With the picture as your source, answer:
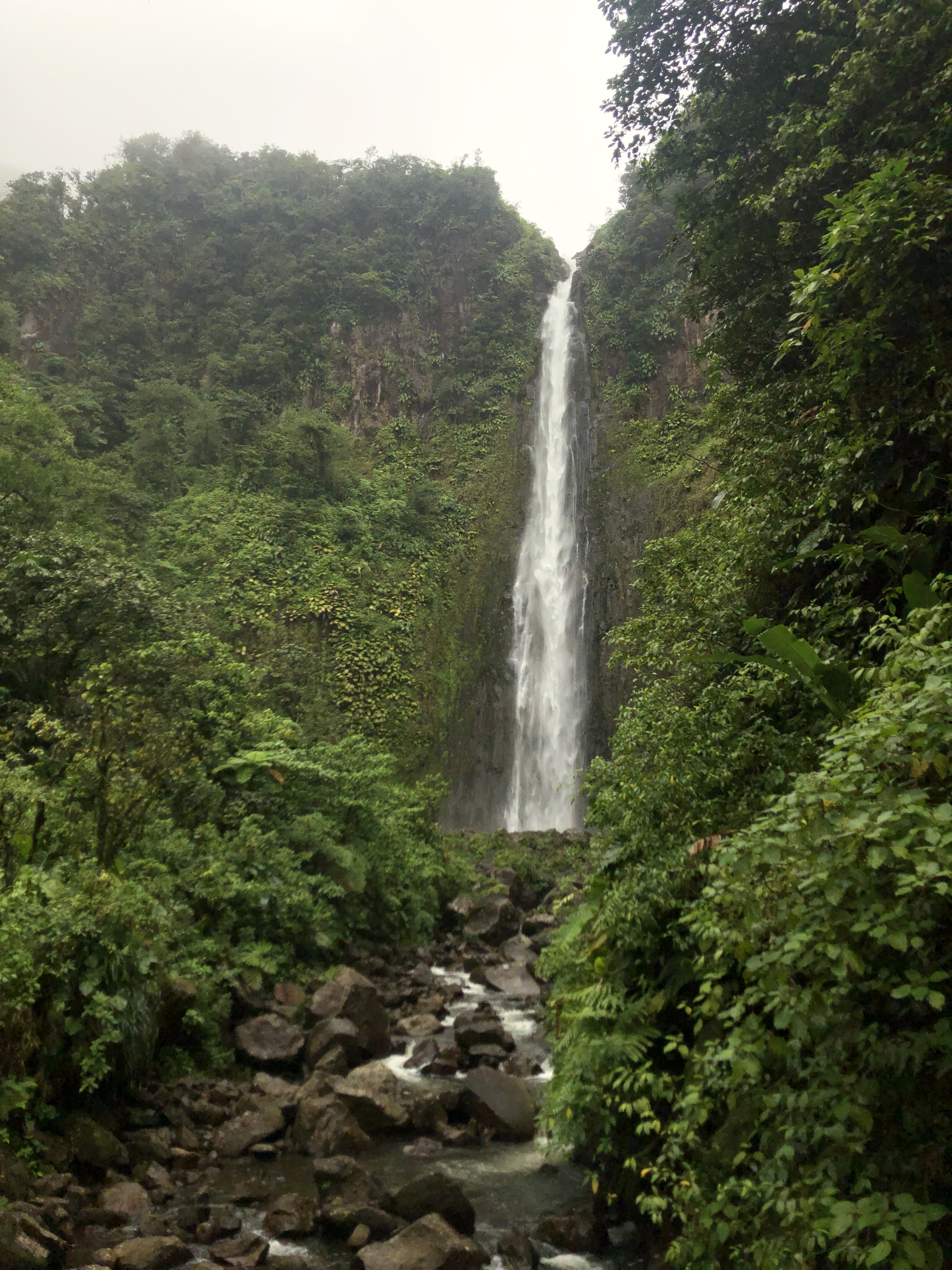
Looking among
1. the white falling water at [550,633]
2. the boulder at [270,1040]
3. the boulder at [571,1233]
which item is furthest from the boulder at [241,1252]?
the white falling water at [550,633]

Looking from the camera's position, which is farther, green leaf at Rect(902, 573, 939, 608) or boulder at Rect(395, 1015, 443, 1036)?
boulder at Rect(395, 1015, 443, 1036)

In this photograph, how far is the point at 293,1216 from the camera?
4.76 meters

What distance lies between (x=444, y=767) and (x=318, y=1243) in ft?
53.0

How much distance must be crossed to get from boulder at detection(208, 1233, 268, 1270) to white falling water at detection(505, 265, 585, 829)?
15047 mm

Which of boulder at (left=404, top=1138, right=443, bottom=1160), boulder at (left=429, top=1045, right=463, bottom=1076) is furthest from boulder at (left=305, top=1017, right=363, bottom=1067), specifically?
boulder at (left=404, top=1138, right=443, bottom=1160)

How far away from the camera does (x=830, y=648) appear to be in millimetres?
4770

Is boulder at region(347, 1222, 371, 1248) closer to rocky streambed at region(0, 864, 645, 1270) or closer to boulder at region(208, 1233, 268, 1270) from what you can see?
rocky streambed at region(0, 864, 645, 1270)

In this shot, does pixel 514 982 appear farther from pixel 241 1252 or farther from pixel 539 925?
pixel 241 1252

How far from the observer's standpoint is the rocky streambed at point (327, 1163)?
14.4 ft

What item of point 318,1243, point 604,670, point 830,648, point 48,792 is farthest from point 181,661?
point 604,670

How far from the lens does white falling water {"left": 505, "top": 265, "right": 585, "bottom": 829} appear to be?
20.5m

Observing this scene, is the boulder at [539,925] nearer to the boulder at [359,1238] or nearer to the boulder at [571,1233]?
the boulder at [571,1233]

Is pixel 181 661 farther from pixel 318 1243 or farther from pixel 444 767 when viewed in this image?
pixel 444 767

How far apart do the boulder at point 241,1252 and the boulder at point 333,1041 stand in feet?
7.37
